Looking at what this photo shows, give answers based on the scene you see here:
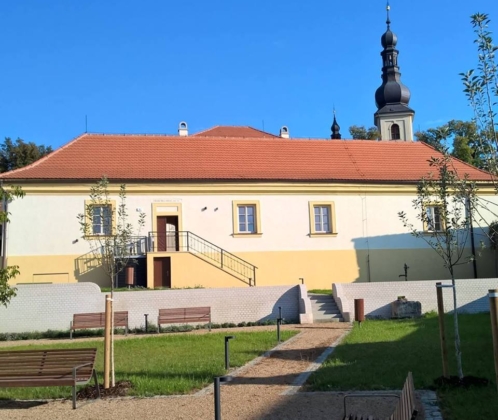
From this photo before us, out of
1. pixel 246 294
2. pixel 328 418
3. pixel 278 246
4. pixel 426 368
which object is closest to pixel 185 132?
pixel 278 246

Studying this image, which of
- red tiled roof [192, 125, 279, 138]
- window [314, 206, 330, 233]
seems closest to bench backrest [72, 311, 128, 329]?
window [314, 206, 330, 233]

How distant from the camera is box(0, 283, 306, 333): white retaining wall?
786 inches

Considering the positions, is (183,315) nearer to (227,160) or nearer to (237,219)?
(237,219)

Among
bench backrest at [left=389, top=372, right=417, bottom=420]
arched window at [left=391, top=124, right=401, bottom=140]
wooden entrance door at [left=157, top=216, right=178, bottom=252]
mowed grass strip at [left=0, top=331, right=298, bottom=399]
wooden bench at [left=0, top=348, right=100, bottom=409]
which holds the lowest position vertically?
mowed grass strip at [left=0, top=331, right=298, bottom=399]

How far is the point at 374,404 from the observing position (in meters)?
8.12

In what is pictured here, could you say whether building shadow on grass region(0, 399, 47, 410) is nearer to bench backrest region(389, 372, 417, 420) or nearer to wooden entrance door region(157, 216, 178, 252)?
bench backrest region(389, 372, 417, 420)

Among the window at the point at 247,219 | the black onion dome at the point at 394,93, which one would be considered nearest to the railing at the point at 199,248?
the window at the point at 247,219

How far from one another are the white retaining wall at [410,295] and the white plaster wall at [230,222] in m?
6.37

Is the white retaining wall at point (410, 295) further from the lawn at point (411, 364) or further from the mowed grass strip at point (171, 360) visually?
the mowed grass strip at point (171, 360)

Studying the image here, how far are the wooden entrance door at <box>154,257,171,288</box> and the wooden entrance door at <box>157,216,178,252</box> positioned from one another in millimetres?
1451

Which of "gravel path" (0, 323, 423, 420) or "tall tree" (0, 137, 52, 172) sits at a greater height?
"tall tree" (0, 137, 52, 172)

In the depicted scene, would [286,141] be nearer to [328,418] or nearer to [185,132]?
[185,132]

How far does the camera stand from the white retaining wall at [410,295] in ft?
69.6

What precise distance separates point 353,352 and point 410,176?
60.5ft
